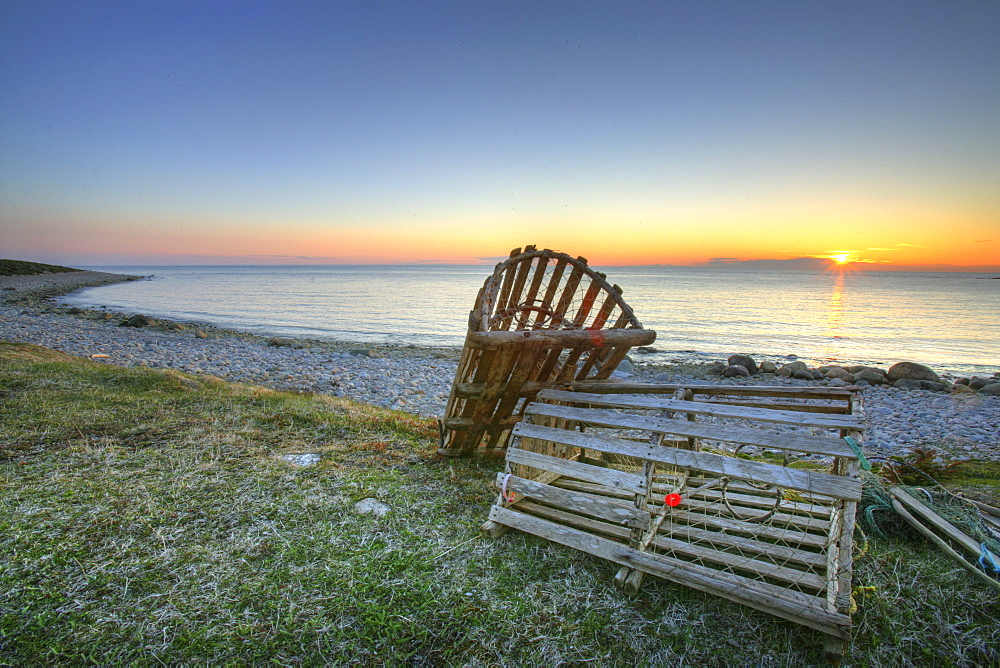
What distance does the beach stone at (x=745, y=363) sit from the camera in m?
19.5

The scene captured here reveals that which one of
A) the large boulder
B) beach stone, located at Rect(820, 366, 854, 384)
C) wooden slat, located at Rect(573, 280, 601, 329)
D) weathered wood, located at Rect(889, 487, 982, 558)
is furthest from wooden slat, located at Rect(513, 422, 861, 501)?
beach stone, located at Rect(820, 366, 854, 384)

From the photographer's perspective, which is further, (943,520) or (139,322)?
Result: (139,322)

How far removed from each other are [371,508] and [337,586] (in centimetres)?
124

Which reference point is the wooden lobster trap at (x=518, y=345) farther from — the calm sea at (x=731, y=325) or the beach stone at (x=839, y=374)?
the calm sea at (x=731, y=325)

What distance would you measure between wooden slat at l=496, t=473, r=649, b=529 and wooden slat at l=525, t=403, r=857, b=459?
705 millimetres

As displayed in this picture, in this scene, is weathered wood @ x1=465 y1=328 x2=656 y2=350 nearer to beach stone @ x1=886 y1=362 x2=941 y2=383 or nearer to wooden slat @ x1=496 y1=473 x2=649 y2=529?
wooden slat @ x1=496 y1=473 x2=649 y2=529

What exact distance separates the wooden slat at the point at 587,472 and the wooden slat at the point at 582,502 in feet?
0.52

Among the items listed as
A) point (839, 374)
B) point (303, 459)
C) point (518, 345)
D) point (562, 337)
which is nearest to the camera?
point (518, 345)

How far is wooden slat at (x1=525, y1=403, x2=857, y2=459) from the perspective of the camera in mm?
3748

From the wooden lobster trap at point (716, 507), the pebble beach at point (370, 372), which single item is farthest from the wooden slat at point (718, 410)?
the pebble beach at point (370, 372)

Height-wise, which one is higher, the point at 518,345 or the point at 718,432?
the point at 518,345

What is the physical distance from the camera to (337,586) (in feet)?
12.1

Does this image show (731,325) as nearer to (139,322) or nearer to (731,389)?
(731,389)

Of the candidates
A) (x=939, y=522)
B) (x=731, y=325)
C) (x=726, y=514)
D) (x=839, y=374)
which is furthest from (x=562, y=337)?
(x=731, y=325)
